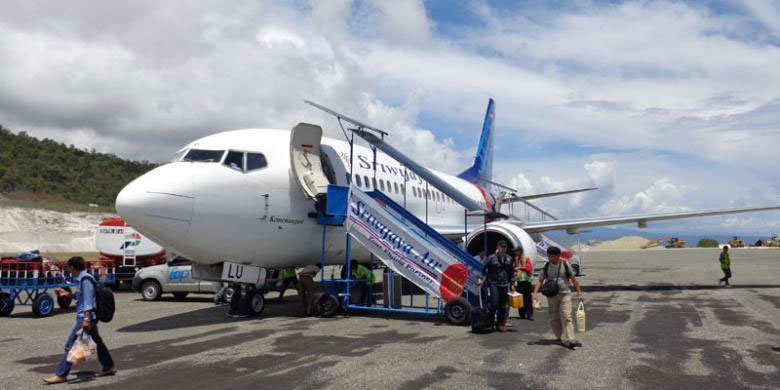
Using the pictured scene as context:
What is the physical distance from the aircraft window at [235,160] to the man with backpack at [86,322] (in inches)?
191

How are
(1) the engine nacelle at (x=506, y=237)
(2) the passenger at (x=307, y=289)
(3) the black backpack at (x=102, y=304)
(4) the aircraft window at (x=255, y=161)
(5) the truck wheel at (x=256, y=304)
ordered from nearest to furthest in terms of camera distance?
(3) the black backpack at (x=102, y=304) → (4) the aircraft window at (x=255, y=161) → (2) the passenger at (x=307, y=289) → (5) the truck wheel at (x=256, y=304) → (1) the engine nacelle at (x=506, y=237)

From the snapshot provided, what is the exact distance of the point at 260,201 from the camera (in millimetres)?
12094

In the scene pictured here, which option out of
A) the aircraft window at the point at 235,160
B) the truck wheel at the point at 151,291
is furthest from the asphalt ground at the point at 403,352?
the truck wheel at the point at 151,291

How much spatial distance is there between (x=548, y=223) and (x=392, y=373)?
501 inches

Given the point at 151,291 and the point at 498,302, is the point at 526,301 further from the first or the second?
the point at 151,291

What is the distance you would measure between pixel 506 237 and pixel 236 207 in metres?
7.29

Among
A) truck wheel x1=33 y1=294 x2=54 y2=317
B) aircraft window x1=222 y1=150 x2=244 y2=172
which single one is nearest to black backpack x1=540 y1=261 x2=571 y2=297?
aircraft window x1=222 y1=150 x2=244 y2=172

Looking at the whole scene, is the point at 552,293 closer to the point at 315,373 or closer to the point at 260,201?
the point at 315,373

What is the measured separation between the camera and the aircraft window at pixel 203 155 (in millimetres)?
11938

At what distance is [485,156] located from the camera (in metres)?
31.1

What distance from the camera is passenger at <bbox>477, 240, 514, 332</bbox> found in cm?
1091

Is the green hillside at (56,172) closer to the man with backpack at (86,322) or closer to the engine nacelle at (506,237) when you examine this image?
the engine nacelle at (506,237)

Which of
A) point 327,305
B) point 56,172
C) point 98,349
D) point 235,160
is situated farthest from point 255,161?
point 56,172

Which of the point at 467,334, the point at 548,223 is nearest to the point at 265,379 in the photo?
the point at 467,334
